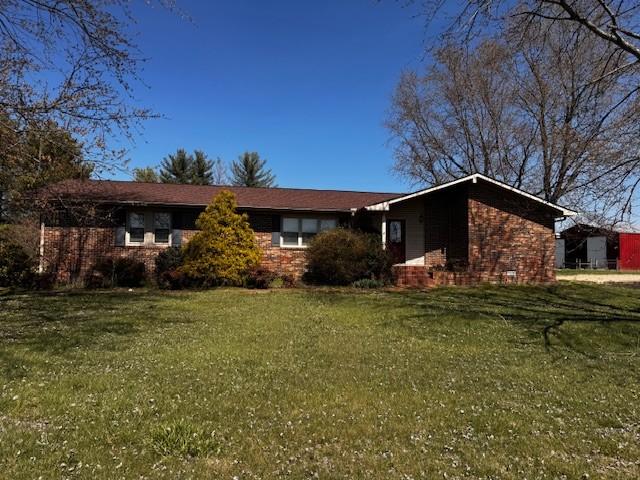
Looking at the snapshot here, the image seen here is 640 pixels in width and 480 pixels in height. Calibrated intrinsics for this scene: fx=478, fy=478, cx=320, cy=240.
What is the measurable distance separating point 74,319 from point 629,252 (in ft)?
139

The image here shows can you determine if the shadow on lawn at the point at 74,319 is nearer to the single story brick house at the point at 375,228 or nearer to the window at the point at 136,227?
the single story brick house at the point at 375,228

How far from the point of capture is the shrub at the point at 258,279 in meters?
17.3

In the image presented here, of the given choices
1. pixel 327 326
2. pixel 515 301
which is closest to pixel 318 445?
pixel 327 326

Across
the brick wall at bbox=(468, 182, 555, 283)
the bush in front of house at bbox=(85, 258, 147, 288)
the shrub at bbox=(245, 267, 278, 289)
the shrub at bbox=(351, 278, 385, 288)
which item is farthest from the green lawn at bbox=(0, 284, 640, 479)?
the brick wall at bbox=(468, 182, 555, 283)

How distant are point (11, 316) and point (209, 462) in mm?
9122

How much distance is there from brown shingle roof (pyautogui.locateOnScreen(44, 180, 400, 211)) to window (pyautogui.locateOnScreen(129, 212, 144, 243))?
2.71ft

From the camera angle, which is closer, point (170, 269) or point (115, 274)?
point (115, 274)

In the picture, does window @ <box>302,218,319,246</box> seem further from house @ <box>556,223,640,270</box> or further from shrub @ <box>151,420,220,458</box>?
house @ <box>556,223,640,270</box>

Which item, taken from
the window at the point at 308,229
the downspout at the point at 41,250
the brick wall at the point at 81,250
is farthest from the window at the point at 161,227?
the window at the point at 308,229

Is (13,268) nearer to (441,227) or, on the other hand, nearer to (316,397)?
(316,397)

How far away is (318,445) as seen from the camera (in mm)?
3977

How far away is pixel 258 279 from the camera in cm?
1722

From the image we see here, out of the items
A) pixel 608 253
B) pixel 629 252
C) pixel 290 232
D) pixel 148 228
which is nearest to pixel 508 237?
pixel 290 232

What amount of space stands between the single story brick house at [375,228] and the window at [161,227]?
41 mm
